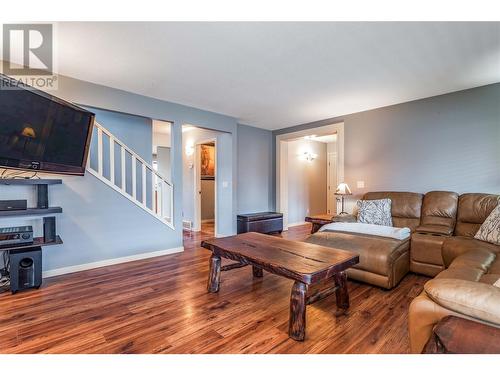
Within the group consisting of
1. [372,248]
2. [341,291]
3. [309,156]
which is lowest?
[341,291]

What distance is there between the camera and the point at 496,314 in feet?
2.95

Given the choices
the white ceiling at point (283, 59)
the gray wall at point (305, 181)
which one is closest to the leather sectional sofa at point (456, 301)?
the white ceiling at point (283, 59)

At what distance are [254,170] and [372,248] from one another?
3384 millimetres

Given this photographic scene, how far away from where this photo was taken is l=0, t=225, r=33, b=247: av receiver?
2.33 metres

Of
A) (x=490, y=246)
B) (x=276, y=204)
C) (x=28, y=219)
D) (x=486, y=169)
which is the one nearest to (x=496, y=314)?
(x=490, y=246)

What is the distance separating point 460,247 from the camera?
2.30 metres

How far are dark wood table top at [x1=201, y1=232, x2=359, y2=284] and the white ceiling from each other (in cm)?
183

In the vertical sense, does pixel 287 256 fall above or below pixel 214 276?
above

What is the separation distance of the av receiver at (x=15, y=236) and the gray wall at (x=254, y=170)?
3439mm

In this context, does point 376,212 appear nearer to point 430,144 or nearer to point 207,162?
point 430,144

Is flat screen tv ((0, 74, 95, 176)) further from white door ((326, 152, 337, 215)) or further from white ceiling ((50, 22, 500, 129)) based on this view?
white door ((326, 152, 337, 215))

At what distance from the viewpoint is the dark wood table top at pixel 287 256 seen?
1721 millimetres

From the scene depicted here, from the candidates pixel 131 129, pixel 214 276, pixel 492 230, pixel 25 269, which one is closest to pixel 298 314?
pixel 214 276

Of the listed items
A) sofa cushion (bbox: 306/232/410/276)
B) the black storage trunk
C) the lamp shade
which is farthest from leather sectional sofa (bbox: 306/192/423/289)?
the black storage trunk
